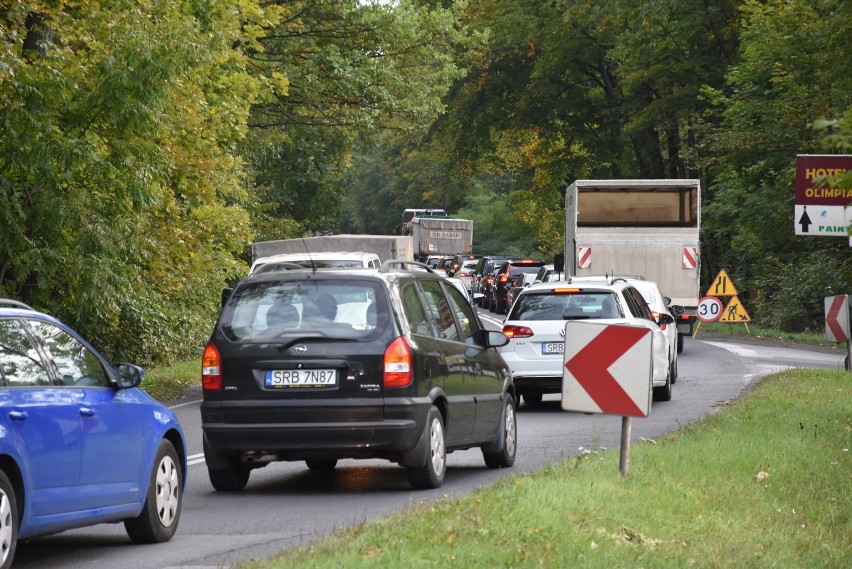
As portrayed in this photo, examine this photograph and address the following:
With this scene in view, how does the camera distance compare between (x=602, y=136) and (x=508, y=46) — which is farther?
(x=602, y=136)

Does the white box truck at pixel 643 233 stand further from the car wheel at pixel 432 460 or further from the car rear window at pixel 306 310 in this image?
the car rear window at pixel 306 310

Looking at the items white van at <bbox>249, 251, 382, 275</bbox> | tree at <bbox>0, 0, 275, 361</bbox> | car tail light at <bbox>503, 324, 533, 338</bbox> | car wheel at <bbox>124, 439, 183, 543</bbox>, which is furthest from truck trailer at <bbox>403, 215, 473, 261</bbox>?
car wheel at <bbox>124, 439, 183, 543</bbox>

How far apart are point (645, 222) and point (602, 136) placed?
24.3m

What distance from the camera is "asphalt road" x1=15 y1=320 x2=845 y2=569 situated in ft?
29.6

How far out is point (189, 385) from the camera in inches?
989

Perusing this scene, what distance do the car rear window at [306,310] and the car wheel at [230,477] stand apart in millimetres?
1066

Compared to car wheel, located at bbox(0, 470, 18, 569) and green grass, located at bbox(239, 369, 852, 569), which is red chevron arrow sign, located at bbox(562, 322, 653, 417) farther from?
car wheel, located at bbox(0, 470, 18, 569)

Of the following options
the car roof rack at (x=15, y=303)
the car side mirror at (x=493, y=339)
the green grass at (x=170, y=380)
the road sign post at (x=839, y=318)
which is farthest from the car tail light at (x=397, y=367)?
the road sign post at (x=839, y=318)

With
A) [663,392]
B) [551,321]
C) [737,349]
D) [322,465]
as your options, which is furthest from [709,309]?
[322,465]

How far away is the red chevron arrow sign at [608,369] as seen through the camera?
1034 centimetres

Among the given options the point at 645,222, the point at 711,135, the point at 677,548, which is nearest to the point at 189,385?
the point at 645,222

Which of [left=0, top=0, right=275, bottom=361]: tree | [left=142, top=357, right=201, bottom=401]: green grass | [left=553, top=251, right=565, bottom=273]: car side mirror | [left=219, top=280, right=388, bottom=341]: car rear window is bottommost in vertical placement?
[left=142, top=357, right=201, bottom=401]: green grass

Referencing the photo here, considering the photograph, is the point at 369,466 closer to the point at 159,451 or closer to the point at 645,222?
the point at 159,451

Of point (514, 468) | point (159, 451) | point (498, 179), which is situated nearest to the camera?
point (159, 451)
